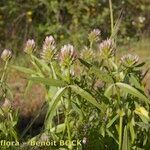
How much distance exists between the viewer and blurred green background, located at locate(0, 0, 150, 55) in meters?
6.52

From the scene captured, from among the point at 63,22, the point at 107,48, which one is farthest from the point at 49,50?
the point at 63,22

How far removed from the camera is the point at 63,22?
23.0 ft

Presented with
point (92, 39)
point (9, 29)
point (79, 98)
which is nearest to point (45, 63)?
point (79, 98)

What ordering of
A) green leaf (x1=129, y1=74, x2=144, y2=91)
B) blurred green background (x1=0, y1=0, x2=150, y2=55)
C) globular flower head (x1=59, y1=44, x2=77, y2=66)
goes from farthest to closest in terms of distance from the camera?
blurred green background (x1=0, y1=0, x2=150, y2=55) < green leaf (x1=129, y1=74, x2=144, y2=91) < globular flower head (x1=59, y1=44, x2=77, y2=66)

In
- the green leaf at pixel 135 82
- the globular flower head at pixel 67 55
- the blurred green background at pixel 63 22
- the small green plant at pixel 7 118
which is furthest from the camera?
the blurred green background at pixel 63 22

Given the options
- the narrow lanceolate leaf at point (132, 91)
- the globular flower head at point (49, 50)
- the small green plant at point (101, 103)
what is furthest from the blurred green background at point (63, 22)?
the narrow lanceolate leaf at point (132, 91)

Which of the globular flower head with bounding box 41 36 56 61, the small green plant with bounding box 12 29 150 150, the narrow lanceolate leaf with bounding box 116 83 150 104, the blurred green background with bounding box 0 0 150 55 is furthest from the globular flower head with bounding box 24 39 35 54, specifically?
the blurred green background with bounding box 0 0 150 55

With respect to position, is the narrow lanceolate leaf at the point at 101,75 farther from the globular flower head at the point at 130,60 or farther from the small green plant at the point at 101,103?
the globular flower head at the point at 130,60

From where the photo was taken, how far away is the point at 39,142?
2002mm

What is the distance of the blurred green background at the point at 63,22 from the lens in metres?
6.52

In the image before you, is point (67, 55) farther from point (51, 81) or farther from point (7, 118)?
point (7, 118)

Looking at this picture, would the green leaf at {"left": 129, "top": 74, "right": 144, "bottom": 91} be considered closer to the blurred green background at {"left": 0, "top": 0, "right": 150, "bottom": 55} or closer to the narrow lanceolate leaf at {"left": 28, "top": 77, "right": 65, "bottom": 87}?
the narrow lanceolate leaf at {"left": 28, "top": 77, "right": 65, "bottom": 87}

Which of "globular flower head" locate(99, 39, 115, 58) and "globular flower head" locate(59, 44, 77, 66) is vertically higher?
"globular flower head" locate(99, 39, 115, 58)

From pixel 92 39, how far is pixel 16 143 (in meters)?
0.54
